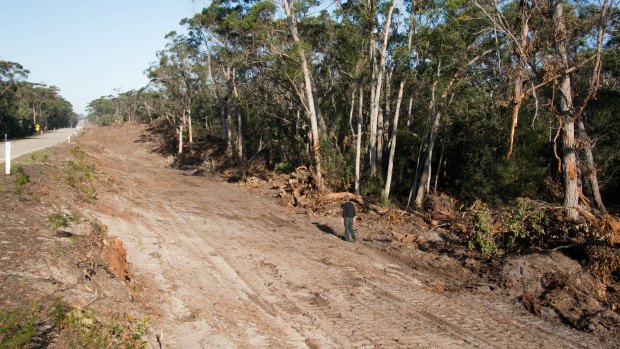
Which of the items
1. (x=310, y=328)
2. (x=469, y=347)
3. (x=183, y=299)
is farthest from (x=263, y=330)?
(x=469, y=347)

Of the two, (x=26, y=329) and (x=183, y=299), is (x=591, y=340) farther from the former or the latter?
(x=26, y=329)

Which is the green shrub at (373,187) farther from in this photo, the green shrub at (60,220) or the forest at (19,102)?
the forest at (19,102)

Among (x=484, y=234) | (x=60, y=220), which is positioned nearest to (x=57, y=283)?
(x=60, y=220)

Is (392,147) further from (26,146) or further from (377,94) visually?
(26,146)

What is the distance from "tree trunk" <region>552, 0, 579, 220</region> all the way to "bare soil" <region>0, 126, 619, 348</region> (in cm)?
322

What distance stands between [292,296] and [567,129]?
852cm

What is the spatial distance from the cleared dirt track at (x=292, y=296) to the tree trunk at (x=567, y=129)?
4.38m

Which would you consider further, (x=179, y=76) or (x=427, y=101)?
(x=179, y=76)

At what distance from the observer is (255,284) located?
9.30m

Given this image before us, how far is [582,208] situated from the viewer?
39.4 feet

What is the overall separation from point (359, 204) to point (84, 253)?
12.5m

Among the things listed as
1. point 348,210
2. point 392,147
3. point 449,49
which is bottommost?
point 348,210

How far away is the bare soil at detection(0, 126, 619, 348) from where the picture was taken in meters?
6.76

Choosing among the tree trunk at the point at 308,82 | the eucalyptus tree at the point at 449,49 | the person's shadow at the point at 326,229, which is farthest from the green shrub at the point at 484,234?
the tree trunk at the point at 308,82
